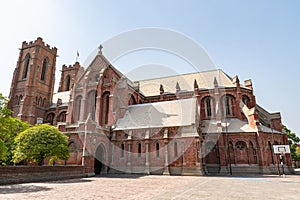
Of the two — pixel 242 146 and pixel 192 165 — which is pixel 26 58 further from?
pixel 242 146

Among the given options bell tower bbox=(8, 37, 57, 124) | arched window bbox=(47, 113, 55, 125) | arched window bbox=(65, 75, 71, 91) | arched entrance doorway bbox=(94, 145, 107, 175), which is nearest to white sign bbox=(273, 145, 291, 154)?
arched entrance doorway bbox=(94, 145, 107, 175)

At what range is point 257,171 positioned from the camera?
2867 centimetres

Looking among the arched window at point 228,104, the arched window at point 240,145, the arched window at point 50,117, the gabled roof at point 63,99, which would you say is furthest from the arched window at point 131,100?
the arched window at point 50,117

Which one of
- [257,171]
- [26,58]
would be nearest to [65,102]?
[26,58]

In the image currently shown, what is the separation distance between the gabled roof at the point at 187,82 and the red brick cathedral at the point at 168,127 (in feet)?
0.76

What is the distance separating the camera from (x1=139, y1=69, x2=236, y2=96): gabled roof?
1526 inches

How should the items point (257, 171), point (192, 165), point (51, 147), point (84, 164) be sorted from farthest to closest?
1. point (257, 171)
2. point (192, 165)
3. point (84, 164)
4. point (51, 147)

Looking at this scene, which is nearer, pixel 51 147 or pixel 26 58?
pixel 51 147

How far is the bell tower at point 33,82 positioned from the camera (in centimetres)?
4341

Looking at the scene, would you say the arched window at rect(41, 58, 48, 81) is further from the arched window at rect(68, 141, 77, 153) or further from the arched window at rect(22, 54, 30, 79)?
the arched window at rect(68, 141, 77, 153)

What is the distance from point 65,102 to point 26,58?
597 inches

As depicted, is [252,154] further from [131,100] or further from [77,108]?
[77,108]

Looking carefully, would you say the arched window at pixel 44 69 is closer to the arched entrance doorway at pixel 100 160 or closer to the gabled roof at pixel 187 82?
the gabled roof at pixel 187 82

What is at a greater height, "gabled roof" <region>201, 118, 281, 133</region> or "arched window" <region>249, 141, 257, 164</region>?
"gabled roof" <region>201, 118, 281, 133</region>
